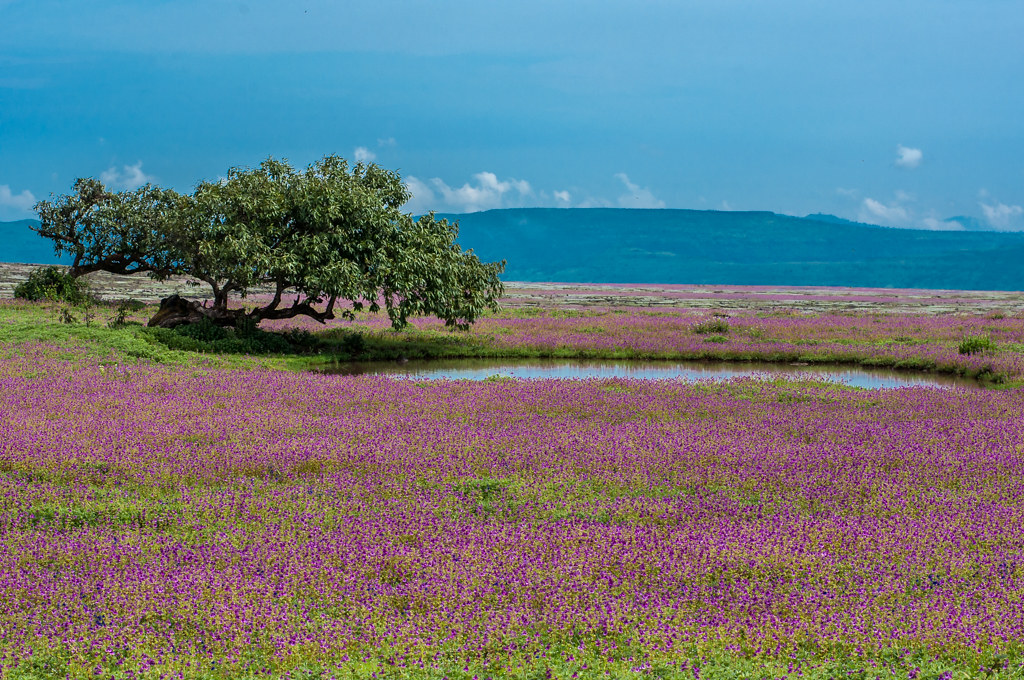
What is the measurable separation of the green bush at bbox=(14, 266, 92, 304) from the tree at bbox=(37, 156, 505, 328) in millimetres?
11563

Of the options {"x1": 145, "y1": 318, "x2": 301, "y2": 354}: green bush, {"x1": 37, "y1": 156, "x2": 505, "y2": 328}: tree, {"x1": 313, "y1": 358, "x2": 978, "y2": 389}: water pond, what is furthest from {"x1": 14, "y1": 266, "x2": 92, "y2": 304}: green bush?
{"x1": 313, "y1": 358, "x2": 978, "y2": 389}: water pond

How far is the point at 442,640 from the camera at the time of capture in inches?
225

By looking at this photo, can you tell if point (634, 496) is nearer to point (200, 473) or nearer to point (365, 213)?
point (200, 473)

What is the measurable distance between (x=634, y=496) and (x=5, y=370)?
1492 cm

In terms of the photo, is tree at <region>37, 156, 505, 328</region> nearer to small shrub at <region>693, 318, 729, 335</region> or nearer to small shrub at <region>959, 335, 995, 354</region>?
small shrub at <region>693, 318, 729, 335</region>

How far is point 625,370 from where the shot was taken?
86.8ft

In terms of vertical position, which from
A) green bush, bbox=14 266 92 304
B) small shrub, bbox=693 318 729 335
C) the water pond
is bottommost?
the water pond

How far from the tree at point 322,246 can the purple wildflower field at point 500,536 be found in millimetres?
9836

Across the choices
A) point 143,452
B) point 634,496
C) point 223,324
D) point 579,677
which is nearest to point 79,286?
point 223,324

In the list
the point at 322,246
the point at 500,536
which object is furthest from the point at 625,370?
the point at 500,536

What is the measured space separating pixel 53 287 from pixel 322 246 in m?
21.6

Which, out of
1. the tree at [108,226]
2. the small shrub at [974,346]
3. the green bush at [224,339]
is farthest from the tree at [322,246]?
the small shrub at [974,346]

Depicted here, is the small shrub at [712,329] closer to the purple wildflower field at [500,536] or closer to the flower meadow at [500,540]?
the purple wildflower field at [500,536]

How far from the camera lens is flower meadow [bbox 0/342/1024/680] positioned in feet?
18.7
